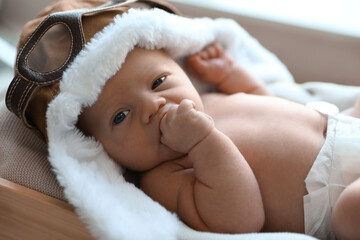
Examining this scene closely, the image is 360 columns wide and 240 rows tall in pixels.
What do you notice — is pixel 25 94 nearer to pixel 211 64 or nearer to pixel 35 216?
pixel 35 216

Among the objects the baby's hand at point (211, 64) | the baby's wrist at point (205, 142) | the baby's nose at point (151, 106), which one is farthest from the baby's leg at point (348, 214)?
the baby's hand at point (211, 64)

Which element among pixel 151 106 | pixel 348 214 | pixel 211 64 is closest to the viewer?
pixel 348 214

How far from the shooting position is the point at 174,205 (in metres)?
0.81

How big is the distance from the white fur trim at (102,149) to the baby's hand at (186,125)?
0.14m

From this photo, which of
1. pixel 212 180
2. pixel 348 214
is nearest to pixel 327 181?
pixel 348 214

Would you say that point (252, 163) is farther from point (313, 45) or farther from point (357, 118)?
point (313, 45)

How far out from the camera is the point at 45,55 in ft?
2.72

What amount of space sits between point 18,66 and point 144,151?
32cm

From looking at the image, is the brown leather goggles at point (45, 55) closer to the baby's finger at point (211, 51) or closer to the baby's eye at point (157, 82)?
the baby's eye at point (157, 82)

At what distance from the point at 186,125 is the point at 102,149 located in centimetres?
20

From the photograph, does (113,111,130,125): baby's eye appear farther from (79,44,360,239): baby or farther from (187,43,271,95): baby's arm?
(187,43,271,95): baby's arm

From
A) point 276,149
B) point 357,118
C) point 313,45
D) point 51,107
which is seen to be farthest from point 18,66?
point 313,45

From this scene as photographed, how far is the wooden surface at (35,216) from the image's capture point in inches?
28.7

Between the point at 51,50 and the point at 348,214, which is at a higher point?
the point at 51,50
